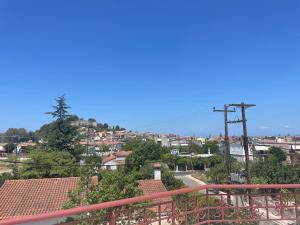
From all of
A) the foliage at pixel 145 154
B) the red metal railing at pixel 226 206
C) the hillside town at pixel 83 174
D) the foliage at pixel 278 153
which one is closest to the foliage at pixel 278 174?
the hillside town at pixel 83 174

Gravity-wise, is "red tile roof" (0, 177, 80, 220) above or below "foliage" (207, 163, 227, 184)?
above

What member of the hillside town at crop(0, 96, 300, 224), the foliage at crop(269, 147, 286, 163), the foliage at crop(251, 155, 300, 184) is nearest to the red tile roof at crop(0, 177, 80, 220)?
the hillside town at crop(0, 96, 300, 224)

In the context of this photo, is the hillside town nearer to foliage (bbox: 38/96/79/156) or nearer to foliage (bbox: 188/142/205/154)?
foliage (bbox: 38/96/79/156)

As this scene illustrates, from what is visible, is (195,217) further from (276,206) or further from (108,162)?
(108,162)

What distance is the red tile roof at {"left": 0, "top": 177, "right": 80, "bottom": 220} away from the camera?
1730cm

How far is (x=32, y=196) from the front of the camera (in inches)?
744

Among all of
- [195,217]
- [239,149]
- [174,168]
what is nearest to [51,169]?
[195,217]

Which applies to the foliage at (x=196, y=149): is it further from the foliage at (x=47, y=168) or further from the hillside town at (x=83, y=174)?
the foliage at (x=47, y=168)

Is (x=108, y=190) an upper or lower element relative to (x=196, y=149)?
lower

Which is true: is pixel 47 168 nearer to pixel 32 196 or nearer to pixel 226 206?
pixel 32 196

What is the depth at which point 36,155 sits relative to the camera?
40156 mm

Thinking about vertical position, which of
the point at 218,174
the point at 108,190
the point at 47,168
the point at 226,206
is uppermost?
the point at 226,206

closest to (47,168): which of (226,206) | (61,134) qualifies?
(61,134)

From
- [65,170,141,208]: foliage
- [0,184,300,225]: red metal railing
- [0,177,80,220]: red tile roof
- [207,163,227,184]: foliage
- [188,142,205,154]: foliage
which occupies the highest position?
[188,142,205,154]: foliage
